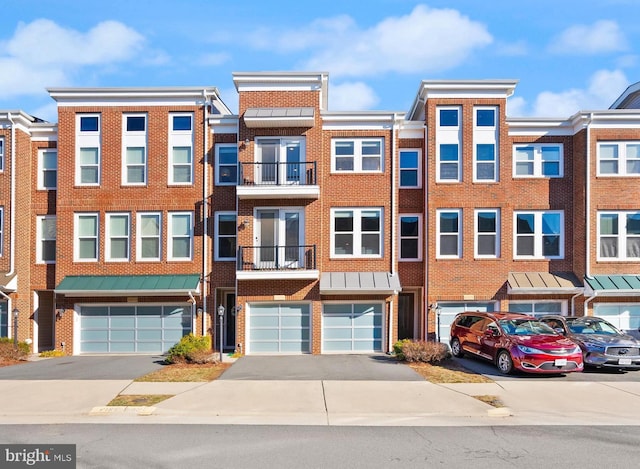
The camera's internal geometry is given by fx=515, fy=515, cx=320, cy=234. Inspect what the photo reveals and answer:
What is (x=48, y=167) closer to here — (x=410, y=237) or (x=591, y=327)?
(x=410, y=237)

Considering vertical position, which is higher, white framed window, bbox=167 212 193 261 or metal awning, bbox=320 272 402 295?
white framed window, bbox=167 212 193 261

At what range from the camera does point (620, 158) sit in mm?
18766

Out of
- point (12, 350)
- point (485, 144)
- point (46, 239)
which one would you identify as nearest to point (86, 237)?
point (46, 239)

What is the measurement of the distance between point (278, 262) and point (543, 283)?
941 centimetres

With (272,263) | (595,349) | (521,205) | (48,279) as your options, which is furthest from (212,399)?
(521,205)

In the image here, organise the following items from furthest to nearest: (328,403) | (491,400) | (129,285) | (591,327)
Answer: (129,285) < (591,327) < (491,400) < (328,403)

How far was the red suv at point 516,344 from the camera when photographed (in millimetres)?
12961

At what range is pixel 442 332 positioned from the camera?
18.8 meters

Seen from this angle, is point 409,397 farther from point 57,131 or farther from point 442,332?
point 57,131

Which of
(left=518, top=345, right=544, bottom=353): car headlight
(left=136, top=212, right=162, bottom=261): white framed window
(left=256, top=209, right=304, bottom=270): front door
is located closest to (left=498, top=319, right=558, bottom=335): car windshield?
(left=518, top=345, right=544, bottom=353): car headlight

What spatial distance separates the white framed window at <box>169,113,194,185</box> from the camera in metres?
19.1

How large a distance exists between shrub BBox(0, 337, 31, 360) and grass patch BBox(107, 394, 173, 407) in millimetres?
7665

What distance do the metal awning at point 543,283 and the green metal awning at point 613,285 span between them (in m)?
0.34

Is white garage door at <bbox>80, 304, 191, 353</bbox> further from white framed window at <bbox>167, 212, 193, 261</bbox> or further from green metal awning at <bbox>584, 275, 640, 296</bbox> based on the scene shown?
green metal awning at <bbox>584, 275, 640, 296</bbox>
